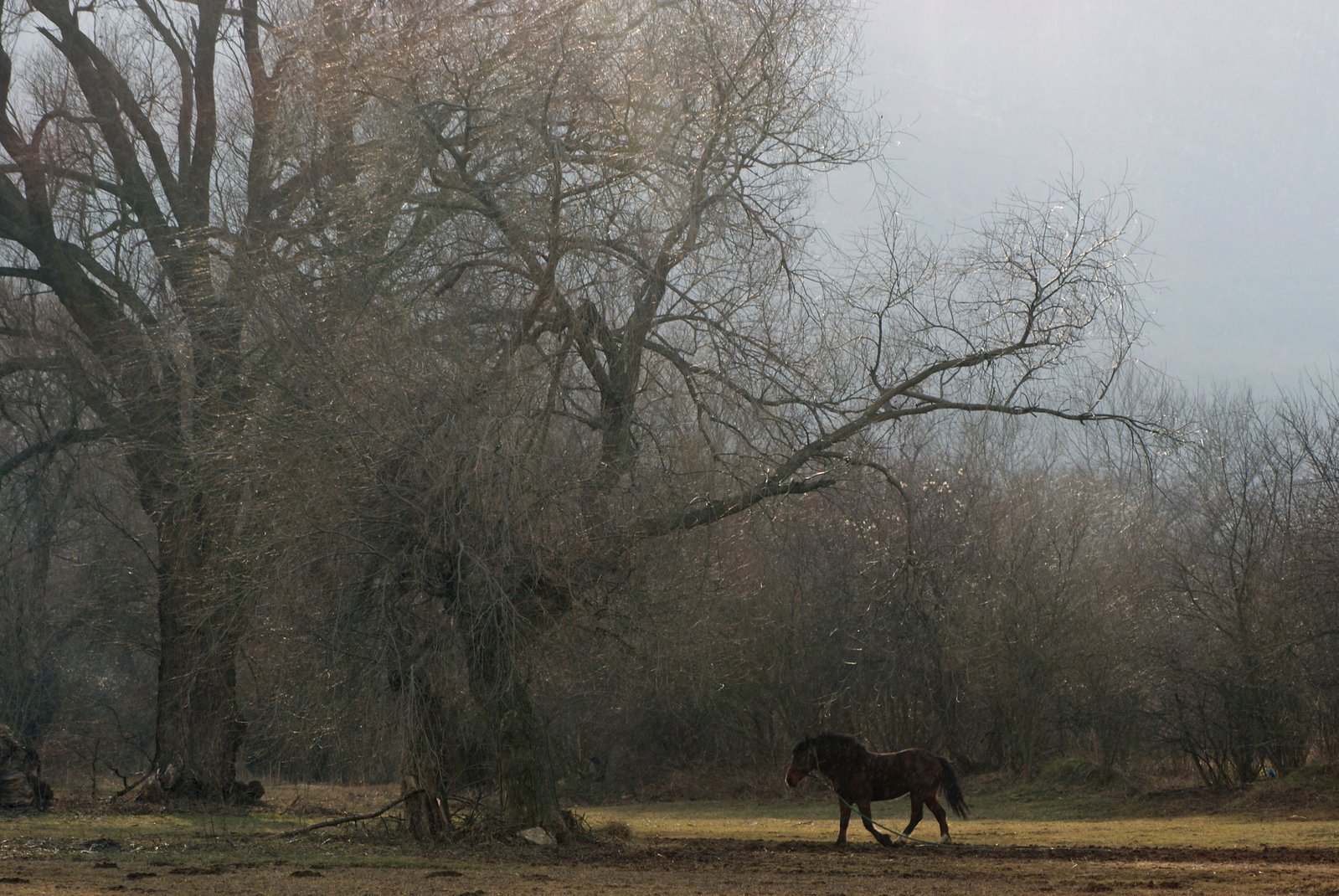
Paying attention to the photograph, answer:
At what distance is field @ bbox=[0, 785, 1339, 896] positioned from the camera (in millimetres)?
8570

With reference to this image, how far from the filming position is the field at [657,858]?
28.1 ft

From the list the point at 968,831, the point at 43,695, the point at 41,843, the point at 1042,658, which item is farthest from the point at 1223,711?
the point at 43,695

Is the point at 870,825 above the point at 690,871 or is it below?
above

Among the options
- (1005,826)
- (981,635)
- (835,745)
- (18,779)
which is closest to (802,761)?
(835,745)

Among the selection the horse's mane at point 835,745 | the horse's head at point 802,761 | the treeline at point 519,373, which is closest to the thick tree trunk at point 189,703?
the treeline at point 519,373

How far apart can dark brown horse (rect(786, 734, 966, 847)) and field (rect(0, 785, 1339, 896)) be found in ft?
1.59

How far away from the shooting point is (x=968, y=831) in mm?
15672

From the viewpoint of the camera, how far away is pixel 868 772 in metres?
11.8

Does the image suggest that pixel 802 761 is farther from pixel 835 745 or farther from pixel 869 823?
pixel 869 823

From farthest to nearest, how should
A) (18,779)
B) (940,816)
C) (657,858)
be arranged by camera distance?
(18,779)
(940,816)
(657,858)

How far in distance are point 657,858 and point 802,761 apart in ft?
5.66

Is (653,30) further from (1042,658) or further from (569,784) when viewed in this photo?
(569,784)

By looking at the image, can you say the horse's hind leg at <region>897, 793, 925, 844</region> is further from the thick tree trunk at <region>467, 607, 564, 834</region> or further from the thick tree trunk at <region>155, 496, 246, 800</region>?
the thick tree trunk at <region>155, 496, 246, 800</region>

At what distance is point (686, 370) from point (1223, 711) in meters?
15.2
